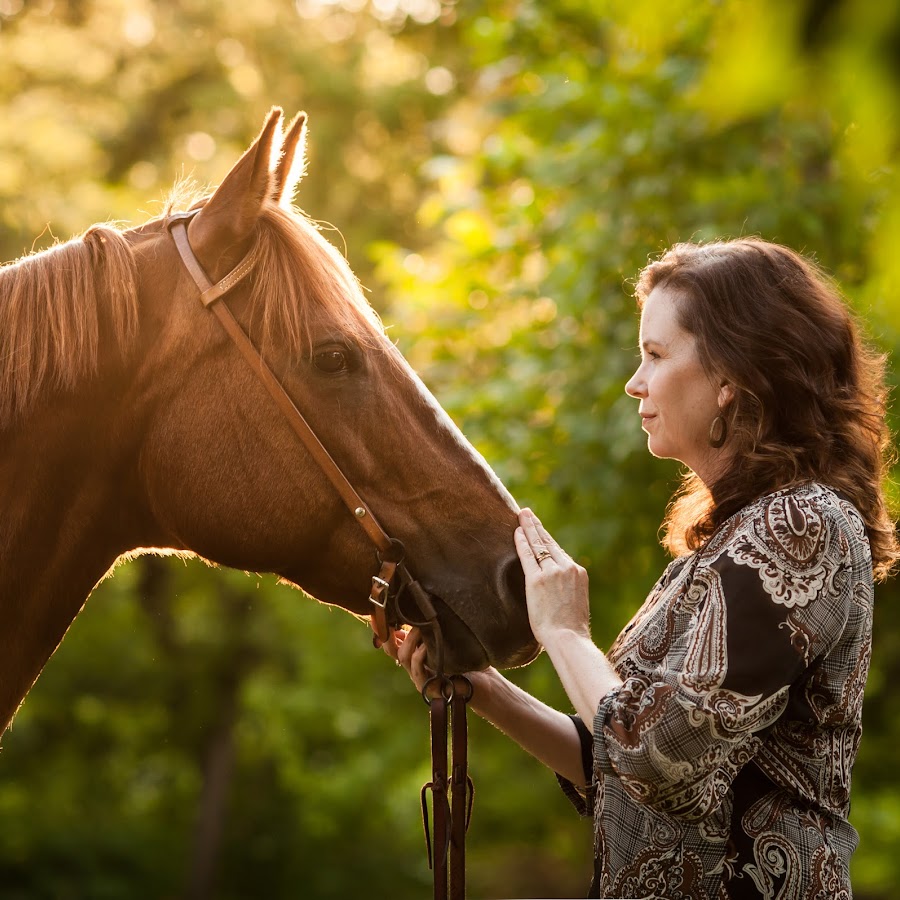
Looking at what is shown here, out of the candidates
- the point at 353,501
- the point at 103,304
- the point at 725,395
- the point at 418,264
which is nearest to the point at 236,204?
the point at 103,304

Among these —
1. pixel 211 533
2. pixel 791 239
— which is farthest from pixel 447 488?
pixel 791 239

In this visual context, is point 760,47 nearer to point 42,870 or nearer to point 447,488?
point 447,488

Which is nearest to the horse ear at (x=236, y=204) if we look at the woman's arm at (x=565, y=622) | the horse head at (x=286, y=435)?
the horse head at (x=286, y=435)

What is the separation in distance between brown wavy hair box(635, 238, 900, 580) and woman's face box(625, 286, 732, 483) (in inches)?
0.9

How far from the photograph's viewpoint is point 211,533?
2264 mm

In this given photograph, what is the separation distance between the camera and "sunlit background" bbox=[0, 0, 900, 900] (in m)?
4.58

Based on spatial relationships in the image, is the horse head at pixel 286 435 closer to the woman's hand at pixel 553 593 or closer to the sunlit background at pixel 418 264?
the woman's hand at pixel 553 593

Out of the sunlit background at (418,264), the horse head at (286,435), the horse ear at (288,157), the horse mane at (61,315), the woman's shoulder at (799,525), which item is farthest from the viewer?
the sunlit background at (418,264)

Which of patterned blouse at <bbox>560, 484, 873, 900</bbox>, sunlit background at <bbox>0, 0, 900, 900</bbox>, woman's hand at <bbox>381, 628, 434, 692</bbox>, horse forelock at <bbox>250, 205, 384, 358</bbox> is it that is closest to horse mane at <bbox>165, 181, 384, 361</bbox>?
horse forelock at <bbox>250, 205, 384, 358</bbox>

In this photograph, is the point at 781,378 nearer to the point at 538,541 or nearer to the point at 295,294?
the point at 538,541

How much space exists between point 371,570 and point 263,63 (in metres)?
12.2

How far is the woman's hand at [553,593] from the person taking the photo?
2.02 metres

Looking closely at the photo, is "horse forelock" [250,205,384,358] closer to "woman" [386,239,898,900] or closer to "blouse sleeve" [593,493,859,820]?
"woman" [386,239,898,900]

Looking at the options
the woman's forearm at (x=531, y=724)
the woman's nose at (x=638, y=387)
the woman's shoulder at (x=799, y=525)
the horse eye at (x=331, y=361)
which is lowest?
the woman's forearm at (x=531, y=724)
